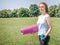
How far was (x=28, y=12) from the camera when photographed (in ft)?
9.65

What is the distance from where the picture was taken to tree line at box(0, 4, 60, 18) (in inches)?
111

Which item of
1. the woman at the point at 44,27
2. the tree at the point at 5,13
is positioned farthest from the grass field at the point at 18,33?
the woman at the point at 44,27

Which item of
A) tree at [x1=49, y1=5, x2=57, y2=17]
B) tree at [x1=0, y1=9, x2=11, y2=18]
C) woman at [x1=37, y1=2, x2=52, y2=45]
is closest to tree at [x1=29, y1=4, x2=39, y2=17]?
tree at [x1=49, y1=5, x2=57, y2=17]

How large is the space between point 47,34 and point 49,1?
2.60 feet

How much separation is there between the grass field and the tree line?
6 cm

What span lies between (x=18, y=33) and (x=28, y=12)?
0.34 metres

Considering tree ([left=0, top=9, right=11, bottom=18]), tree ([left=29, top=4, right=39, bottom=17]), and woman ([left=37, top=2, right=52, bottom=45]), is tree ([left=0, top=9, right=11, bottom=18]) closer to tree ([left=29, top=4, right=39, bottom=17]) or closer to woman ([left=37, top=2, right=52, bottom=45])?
tree ([left=29, top=4, right=39, bottom=17])

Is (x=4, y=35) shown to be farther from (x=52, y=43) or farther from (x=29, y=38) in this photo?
(x=52, y=43)

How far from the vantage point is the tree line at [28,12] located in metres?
2.83

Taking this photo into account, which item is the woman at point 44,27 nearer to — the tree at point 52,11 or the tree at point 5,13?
the tree at point 52,11

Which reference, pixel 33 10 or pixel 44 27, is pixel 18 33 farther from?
pixel 44 27

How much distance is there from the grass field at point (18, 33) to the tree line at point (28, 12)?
0.20 feet

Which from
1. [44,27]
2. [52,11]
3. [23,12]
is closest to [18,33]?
[23,12]

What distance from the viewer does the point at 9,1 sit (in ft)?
9.96
